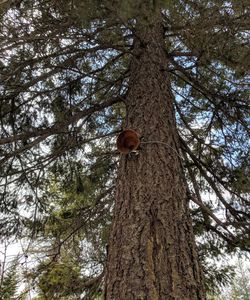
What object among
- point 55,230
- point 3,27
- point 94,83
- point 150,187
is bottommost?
point 150,187

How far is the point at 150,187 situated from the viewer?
8.12 ft

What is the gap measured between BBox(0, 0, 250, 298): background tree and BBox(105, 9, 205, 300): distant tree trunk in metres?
0.20

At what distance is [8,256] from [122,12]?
215cm

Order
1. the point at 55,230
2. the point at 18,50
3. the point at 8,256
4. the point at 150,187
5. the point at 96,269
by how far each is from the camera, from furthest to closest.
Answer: the point at 55,230, the point at 96,269, the point at 18,50, the point at 8,256, the point at 150,187

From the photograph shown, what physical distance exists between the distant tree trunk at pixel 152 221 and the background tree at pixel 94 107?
201 mm

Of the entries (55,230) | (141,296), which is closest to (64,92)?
(55,230)

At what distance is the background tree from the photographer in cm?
327

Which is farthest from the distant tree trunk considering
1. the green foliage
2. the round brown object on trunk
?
the green foliage

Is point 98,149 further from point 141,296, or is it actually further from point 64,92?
point 141,296

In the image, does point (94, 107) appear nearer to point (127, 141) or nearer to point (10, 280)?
point (127, 141)

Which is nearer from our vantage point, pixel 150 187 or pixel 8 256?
pixel 150 187

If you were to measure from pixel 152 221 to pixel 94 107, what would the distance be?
5.26 ft

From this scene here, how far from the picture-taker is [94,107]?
348 centimetres

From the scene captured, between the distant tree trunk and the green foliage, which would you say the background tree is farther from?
the green foliage
